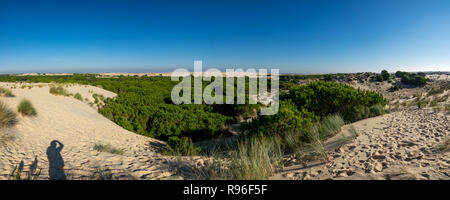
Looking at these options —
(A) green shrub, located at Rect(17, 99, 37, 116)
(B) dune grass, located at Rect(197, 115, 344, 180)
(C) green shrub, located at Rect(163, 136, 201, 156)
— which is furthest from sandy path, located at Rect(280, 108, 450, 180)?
(A) green shrub, located at Rect(17, 99, 37, 116)

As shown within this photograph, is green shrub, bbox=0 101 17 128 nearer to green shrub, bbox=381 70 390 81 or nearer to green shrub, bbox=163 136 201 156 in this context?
green shrub, bbox=163 136 201 156

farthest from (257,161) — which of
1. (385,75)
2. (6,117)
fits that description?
(385,75)

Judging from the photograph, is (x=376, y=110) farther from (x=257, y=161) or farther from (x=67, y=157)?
(x=67, y=157)

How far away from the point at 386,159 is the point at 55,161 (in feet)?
A: 23.7

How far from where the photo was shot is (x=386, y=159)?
346cm

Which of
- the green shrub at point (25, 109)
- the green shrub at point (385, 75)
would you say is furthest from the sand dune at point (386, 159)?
→ the green shrub at point (385, 75)

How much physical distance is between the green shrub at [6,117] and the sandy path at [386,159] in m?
8.18

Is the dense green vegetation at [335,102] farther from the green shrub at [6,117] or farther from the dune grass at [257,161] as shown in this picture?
the green shrub at [6,117]

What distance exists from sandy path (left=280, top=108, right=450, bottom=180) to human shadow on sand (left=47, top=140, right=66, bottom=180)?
4.31 meters

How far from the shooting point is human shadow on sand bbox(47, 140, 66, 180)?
354 cm

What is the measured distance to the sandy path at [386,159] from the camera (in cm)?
288
